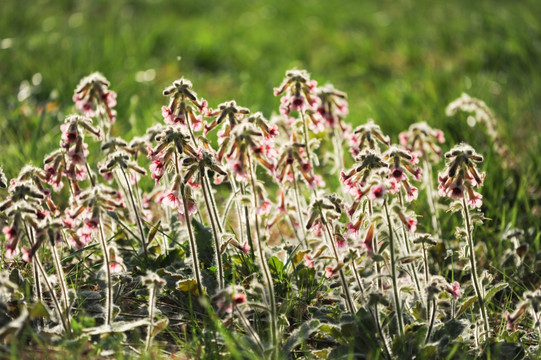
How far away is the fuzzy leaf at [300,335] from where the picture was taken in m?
2.51

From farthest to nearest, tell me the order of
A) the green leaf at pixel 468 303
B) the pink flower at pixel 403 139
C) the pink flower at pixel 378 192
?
1. the pink flower at pixel 403 139
2. the green leaf at pixel 468 303
3. the pink flower at pixel 378 192

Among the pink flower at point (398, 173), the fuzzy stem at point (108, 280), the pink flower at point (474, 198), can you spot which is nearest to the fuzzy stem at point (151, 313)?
the fuzzy stem at point (108, 280)

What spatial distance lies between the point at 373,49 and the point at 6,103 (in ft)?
14.9

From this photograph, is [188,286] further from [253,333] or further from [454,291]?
[454,291]

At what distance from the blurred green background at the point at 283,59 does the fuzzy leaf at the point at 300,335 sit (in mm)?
1584

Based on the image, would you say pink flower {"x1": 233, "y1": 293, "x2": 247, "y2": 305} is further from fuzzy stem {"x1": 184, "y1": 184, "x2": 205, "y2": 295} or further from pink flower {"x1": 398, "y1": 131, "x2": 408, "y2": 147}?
pink flower {"x1": 398, "y1": 131, "x2": 408, "y2": 147}

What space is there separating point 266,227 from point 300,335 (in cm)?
77

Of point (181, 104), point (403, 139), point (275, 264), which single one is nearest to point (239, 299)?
point (275, 264)

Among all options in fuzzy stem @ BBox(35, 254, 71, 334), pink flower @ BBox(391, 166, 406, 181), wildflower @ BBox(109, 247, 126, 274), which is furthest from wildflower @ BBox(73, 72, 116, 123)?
pink flower @ BBox(391, 166, 406, 181)

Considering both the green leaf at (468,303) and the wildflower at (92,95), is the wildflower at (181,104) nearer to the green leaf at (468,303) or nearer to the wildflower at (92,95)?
the wildflower at (92,95)

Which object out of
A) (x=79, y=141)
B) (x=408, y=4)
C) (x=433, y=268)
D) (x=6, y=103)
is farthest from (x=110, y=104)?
(x=408, y=4)

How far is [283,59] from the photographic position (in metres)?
7.87

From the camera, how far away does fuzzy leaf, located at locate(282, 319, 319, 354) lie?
251 cm

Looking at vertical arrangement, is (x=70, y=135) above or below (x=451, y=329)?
above
